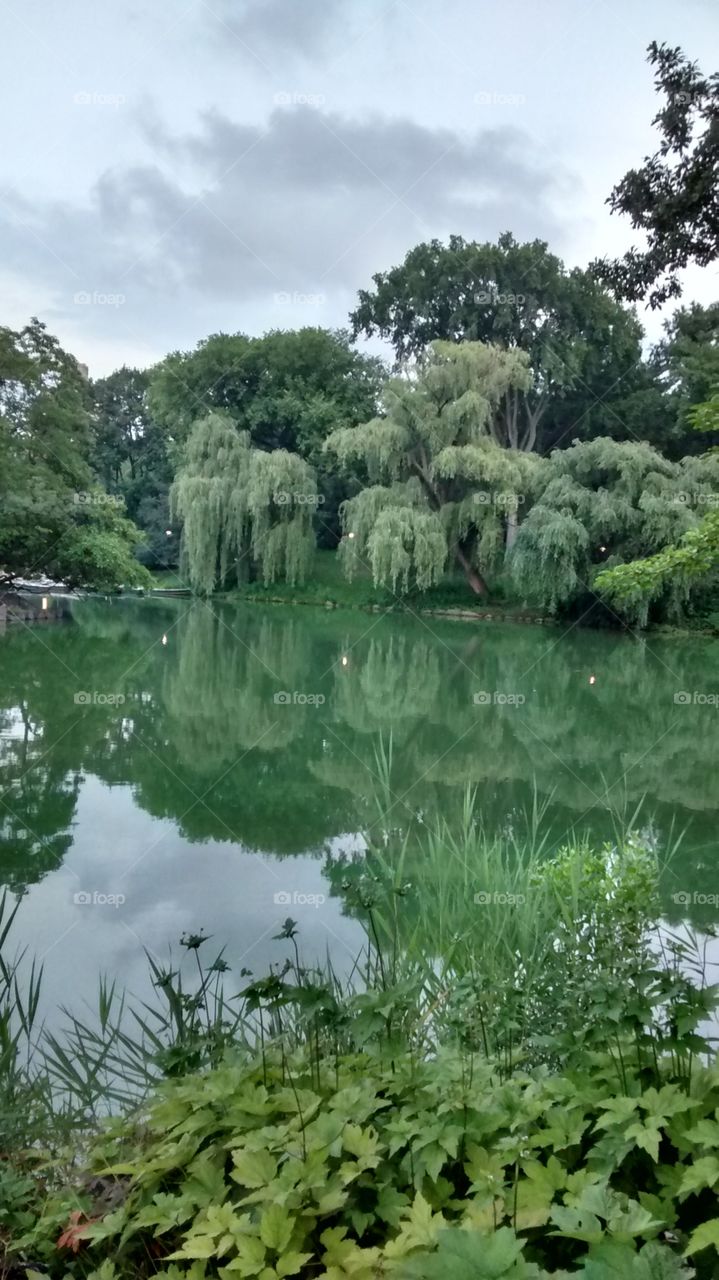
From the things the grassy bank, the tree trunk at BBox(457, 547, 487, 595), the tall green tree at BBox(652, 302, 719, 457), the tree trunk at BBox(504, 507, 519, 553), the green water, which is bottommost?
the green water

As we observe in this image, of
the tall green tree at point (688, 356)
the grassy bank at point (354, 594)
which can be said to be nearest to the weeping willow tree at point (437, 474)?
the grassy bank at point (354, 594)

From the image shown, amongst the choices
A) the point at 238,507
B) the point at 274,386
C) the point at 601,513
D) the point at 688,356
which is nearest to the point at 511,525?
the point at 601,513

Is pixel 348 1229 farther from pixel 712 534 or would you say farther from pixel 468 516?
pixel 468 516

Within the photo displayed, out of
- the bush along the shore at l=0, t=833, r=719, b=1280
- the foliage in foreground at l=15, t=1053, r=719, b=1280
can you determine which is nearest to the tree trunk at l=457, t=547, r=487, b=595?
the bush along the shore at l=0, t=833, r=719, b=1280

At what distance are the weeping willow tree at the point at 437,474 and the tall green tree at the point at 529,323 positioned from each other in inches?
4.4

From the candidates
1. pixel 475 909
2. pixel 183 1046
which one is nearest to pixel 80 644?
pixel 475 909

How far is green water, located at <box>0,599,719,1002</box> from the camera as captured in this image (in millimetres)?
2223

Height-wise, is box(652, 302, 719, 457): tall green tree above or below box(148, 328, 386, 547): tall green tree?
below

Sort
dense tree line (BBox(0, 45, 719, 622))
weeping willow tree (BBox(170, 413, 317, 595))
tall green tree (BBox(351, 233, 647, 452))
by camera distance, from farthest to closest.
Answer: weeping willow tree (BBox(170, 413, 317, 595)), tall green tree (BBox(351, 233, 647, 452)), dense tree line (BBox(0, 45, 719, 622))

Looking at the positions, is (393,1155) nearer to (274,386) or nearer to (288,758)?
(288,758)

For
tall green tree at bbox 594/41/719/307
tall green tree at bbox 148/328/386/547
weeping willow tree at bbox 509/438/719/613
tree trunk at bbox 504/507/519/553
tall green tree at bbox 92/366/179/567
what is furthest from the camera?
tree trunk at bbox 504/507/519/553

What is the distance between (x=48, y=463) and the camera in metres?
3.90

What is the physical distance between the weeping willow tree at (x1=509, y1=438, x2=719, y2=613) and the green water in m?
0.35

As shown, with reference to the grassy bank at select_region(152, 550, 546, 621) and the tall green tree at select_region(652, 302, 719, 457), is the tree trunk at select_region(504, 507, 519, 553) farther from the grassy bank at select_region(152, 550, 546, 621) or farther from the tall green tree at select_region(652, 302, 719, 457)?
the tall green tree at select_region(652, 302, 719, 457)
